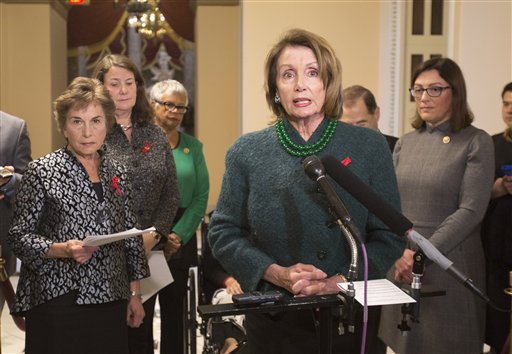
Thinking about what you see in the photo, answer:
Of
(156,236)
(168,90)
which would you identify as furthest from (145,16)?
(156,236)

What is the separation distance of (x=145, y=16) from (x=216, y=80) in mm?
1678

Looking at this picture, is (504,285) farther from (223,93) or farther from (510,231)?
(223,93)

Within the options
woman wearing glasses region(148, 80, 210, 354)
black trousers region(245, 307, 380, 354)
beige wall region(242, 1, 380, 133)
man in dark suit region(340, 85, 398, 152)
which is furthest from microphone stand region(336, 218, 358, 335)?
beige wall region(242, 1, 380, 133)

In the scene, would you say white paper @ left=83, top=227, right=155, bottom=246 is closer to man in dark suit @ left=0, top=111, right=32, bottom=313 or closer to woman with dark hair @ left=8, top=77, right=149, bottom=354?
woman with dark hair @ left=8, top=77, right=149, bottom=354

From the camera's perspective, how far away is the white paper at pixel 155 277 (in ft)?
9.77

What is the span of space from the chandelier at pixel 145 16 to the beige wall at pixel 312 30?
2814 mm

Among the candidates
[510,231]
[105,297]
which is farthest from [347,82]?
[105,297]

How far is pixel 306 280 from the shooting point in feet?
5.56

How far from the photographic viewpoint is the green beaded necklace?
5.95 feet

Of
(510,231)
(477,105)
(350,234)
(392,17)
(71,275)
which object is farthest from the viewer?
(392,17)

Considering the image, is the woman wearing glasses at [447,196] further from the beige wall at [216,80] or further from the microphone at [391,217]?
the beige wall at [216,80]

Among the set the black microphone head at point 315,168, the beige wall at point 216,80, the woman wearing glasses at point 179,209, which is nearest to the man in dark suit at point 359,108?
the woman wearing glasses at point 179,209

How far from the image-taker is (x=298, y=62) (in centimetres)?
184

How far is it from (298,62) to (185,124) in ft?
30.5
